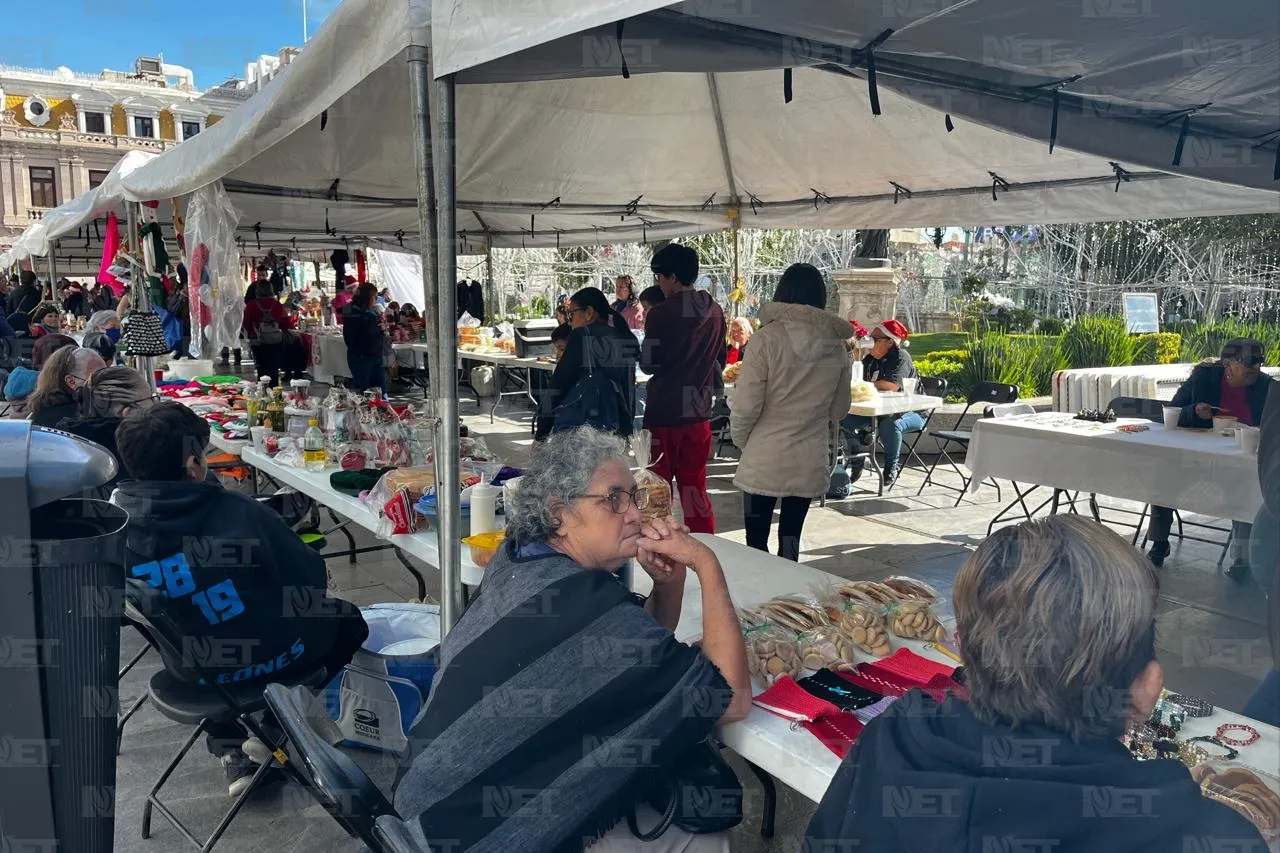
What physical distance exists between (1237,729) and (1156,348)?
1164cm

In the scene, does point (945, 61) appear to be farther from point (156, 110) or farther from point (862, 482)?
point (156, 110)

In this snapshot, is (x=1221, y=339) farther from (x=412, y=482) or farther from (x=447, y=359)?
(x=447, y=359)

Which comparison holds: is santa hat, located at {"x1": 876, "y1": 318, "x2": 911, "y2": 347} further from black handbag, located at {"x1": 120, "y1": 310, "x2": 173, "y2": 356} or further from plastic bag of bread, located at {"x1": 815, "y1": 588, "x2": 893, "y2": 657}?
black handbag, located at {"x1": 120, "y1": 310, "x2": 173, "y2": 356}

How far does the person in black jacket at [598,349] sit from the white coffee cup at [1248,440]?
317 centimetres

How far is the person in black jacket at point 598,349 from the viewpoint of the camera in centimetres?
493

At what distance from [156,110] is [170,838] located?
178 ft

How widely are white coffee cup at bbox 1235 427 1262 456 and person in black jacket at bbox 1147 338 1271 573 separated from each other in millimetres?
562

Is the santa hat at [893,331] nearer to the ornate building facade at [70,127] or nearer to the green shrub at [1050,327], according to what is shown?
the green shrub at [1050,327]

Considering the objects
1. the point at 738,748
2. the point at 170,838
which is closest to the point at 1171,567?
the point at 738,748

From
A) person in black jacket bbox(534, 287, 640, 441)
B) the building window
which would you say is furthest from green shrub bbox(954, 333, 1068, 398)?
the building window

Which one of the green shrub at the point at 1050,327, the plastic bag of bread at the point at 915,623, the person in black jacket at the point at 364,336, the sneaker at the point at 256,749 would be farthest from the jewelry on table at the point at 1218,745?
the green shrub at the point at 1050,327

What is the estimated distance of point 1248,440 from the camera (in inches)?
172

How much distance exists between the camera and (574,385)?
16.4 ft

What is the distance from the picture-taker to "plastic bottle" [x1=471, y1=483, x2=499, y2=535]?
2822 millimetres
